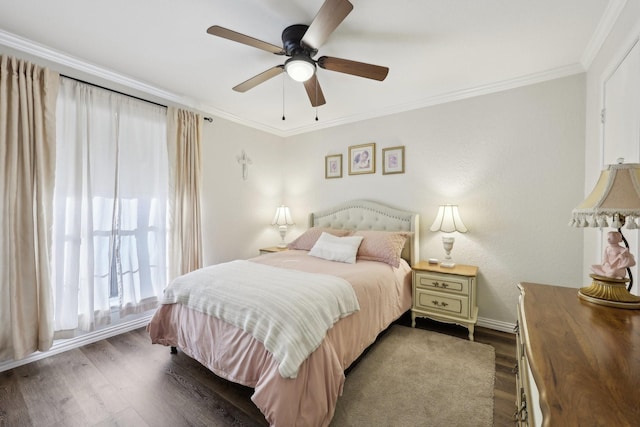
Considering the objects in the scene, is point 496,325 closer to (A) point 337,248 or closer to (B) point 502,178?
(B) point 502,178

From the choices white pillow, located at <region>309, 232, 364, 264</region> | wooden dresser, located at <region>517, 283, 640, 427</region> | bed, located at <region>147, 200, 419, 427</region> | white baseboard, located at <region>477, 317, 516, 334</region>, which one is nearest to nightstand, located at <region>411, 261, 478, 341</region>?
bed, located at <region>147, 200, 419, 427</region>

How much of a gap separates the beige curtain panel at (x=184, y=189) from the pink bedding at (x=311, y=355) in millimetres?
967

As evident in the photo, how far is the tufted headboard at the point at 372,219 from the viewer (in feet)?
10.1

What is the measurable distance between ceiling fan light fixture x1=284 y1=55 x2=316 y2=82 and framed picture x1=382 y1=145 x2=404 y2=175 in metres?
1.78

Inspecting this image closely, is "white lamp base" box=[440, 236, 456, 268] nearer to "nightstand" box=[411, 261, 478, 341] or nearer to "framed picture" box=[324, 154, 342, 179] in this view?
"nightstand" box=[411, 261, 478, 341]

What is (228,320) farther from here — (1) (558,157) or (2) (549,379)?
(1) (558,157)

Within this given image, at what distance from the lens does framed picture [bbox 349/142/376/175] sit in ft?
11.8

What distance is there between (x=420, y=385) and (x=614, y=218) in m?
1.56

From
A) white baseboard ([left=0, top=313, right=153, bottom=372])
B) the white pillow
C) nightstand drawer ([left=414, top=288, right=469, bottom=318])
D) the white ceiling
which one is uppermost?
the white ceiling

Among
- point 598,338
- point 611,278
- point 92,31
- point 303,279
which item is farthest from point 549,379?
point 92,31

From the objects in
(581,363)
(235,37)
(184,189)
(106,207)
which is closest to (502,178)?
(581,363)

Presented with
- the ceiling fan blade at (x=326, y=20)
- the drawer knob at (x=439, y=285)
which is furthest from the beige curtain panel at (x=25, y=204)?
the drawer knob at (x=439, y=285)

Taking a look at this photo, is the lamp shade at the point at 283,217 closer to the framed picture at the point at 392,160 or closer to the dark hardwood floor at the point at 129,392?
the framed picture at the point at 392,160

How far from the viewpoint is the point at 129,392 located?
183 cm
